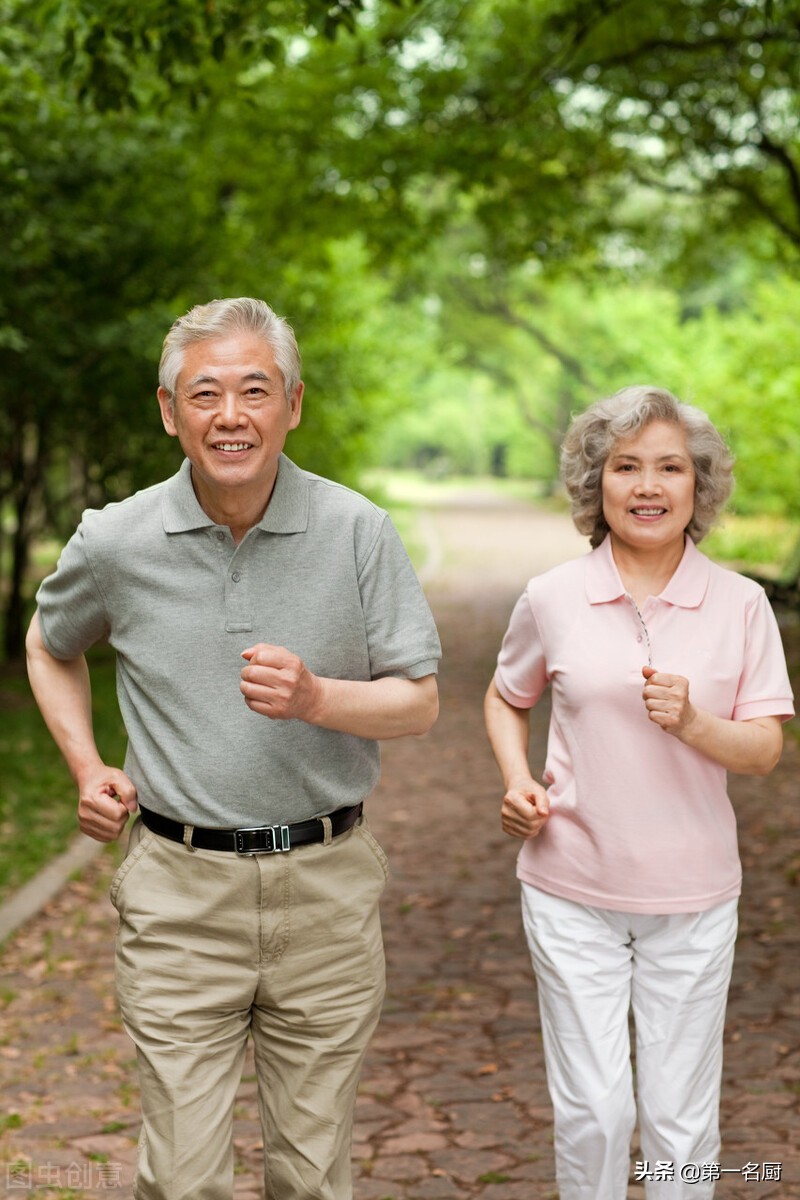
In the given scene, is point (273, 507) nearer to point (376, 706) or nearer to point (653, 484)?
point (376, 706)

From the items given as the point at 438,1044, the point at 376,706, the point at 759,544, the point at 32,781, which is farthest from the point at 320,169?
the point at 759,544

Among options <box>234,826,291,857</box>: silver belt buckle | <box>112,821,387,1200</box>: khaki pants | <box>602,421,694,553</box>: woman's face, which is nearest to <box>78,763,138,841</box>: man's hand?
<box>112,821,387,1200</box>: khaki pants

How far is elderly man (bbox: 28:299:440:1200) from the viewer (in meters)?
2.86

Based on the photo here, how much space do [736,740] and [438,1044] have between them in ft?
9.14

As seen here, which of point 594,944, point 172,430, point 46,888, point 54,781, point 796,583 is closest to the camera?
point 172,430

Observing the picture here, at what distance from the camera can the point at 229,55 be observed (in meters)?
13.1

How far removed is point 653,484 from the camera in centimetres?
316

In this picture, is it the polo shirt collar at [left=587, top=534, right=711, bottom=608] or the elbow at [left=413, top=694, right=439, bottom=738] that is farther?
the polo shirt collar at [left=587, top=534, right=711, bottom=608]

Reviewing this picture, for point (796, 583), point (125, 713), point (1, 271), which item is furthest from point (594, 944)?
point (796, 583)

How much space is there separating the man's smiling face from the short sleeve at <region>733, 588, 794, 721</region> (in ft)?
3.58

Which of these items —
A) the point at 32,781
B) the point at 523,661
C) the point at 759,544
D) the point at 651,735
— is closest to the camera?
the point at 651,735

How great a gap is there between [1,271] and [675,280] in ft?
40.9

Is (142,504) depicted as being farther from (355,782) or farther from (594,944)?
(594,944)

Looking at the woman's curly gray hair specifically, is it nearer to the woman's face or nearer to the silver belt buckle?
the woman's face
